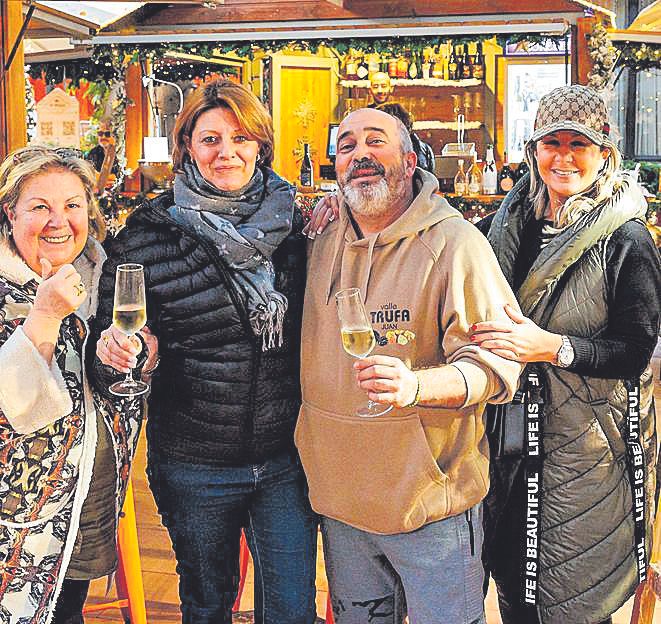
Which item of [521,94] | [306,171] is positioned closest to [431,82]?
[521,94]

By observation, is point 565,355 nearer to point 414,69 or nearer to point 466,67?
point 414,69

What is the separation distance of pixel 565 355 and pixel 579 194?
454mm

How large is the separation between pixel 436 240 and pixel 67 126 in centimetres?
428

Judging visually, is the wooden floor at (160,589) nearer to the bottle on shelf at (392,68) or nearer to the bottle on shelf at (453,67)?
the bottle on shelf at (392,68)

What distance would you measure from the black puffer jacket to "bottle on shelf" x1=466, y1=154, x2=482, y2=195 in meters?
6.99

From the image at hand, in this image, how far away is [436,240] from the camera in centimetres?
209

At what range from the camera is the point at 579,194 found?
2.43 meters

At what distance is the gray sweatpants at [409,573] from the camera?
6.88 feet

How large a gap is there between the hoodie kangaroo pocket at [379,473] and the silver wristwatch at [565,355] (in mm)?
424

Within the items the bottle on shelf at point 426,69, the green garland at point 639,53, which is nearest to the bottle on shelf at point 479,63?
the bottle on shelf at point 426,69

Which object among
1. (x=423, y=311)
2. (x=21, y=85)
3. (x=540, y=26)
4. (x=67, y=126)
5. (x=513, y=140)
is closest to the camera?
(x=423, y=311)

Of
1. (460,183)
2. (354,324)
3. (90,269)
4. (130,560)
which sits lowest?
(130,560)

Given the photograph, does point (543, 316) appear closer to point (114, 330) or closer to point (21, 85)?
point (114, 330)

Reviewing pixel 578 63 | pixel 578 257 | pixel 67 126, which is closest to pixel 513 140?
pixel 578 63
